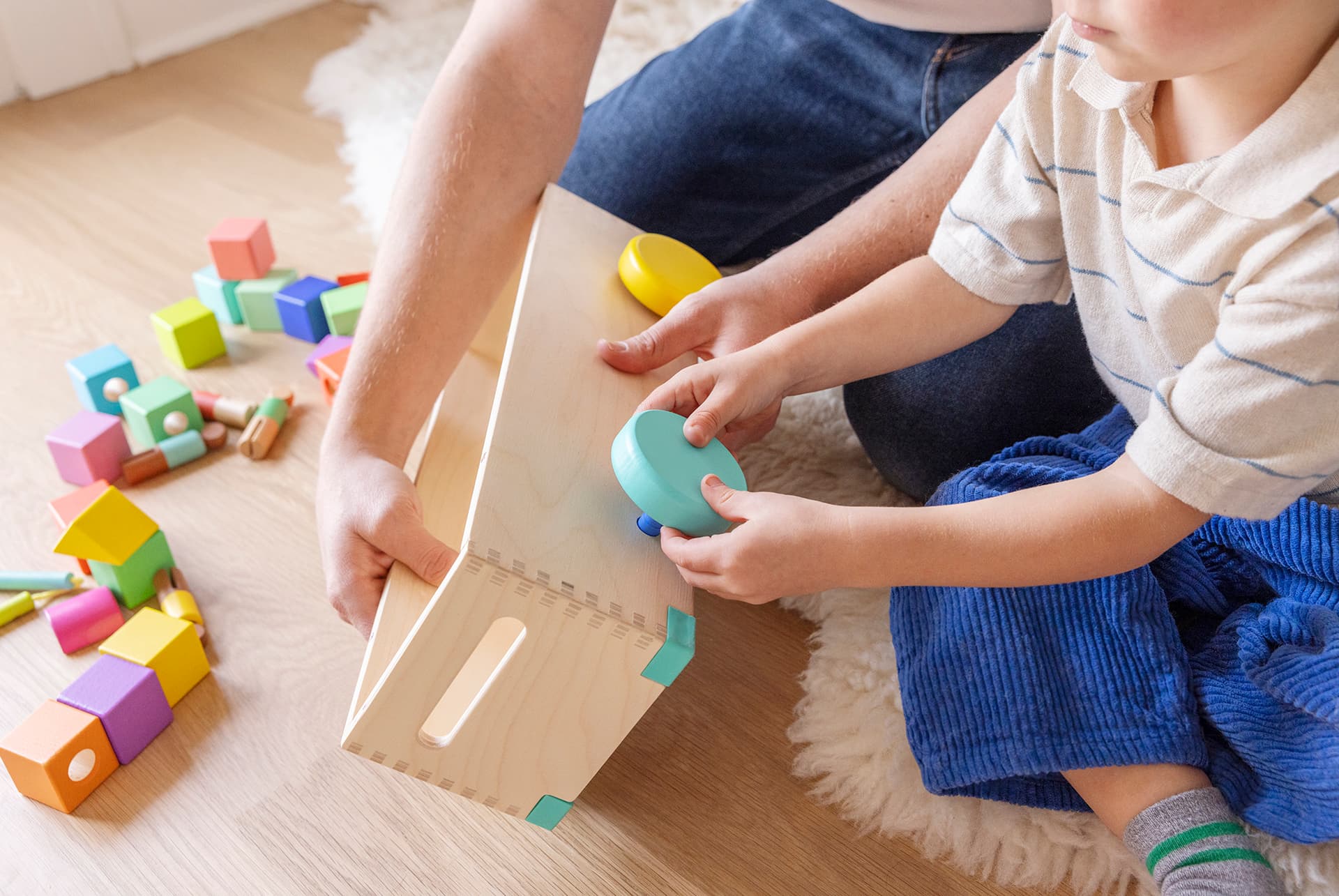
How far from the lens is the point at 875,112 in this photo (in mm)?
1204

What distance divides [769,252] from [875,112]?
8.7 inches

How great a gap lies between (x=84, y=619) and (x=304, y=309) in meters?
0.47

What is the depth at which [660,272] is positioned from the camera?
99 centimetres

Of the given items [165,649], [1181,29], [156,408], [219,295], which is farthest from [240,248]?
[1181,29]

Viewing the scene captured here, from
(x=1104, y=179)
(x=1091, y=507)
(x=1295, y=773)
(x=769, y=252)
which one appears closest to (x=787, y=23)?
(x=769, y=252)

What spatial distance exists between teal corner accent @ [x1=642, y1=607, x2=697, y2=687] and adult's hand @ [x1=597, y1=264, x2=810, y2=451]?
0.68 ft

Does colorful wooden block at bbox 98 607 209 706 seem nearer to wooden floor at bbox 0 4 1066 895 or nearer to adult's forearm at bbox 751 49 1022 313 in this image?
Answer: wooden floor at bbox 0 4 1066 895

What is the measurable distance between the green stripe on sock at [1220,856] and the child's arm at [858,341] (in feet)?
1.31

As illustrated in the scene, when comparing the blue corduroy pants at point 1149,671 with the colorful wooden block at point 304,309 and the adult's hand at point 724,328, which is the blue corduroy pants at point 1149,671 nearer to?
the adult's hand at point 724,328

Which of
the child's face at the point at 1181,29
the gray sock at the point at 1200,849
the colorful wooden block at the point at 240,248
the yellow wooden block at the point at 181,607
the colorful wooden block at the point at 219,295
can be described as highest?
the child's face at the point at 1181,29

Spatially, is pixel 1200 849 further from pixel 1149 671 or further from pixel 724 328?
pixel 724 328

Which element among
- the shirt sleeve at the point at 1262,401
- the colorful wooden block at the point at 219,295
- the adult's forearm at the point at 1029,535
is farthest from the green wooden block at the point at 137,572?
the shirt sleeve at the point at 1262,401

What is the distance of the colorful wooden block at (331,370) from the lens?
1.19 metres

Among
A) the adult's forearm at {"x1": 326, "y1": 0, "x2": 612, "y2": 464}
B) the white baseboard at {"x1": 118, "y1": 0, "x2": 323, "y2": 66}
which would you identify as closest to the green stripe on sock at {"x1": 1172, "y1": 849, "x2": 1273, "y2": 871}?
the adult's forearm at {"x1": 326, "y1": 0, "x2": 612, "y2": 464}
